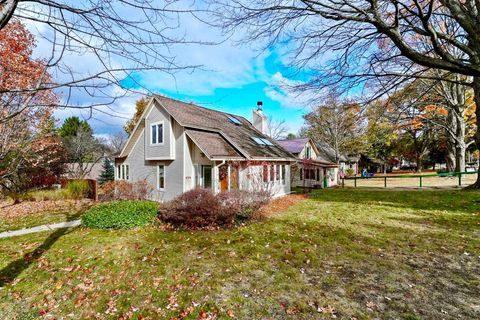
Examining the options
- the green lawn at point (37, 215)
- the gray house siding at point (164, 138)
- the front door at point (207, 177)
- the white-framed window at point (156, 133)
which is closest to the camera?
the green lawn at point (37, 215)

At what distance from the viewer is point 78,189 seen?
617 inches

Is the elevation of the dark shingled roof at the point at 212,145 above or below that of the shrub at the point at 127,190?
above

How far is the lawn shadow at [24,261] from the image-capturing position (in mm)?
4828

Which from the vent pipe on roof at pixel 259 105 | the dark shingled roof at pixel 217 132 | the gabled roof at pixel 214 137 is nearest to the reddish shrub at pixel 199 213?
the gabled roof at pixel 214 137

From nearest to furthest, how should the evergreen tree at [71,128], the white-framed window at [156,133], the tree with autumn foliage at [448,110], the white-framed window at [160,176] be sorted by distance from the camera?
the white-framed window at [156,133] → the white-framed window at [160,176] → the tree with autumn foliage at [448,110] → the evergreen tree at [71,128]

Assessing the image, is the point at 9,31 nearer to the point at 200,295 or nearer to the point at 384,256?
the point at 200,295

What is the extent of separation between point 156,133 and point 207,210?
26.4ft

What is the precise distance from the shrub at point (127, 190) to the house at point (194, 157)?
0.50 m

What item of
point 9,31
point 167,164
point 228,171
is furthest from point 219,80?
point 9,31

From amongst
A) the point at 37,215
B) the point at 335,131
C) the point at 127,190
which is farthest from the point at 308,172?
the point at 37,215

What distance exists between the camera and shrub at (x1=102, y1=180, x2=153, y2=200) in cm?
1365

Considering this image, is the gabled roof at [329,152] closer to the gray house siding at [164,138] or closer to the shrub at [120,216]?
the gray house siding at [164,138]

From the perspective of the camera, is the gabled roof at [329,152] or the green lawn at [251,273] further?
the gabled roof at [329,152]

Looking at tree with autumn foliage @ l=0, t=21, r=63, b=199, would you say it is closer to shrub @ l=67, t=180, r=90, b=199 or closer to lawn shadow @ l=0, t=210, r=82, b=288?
shrub @ l=67, t=180, r=90, b=199
